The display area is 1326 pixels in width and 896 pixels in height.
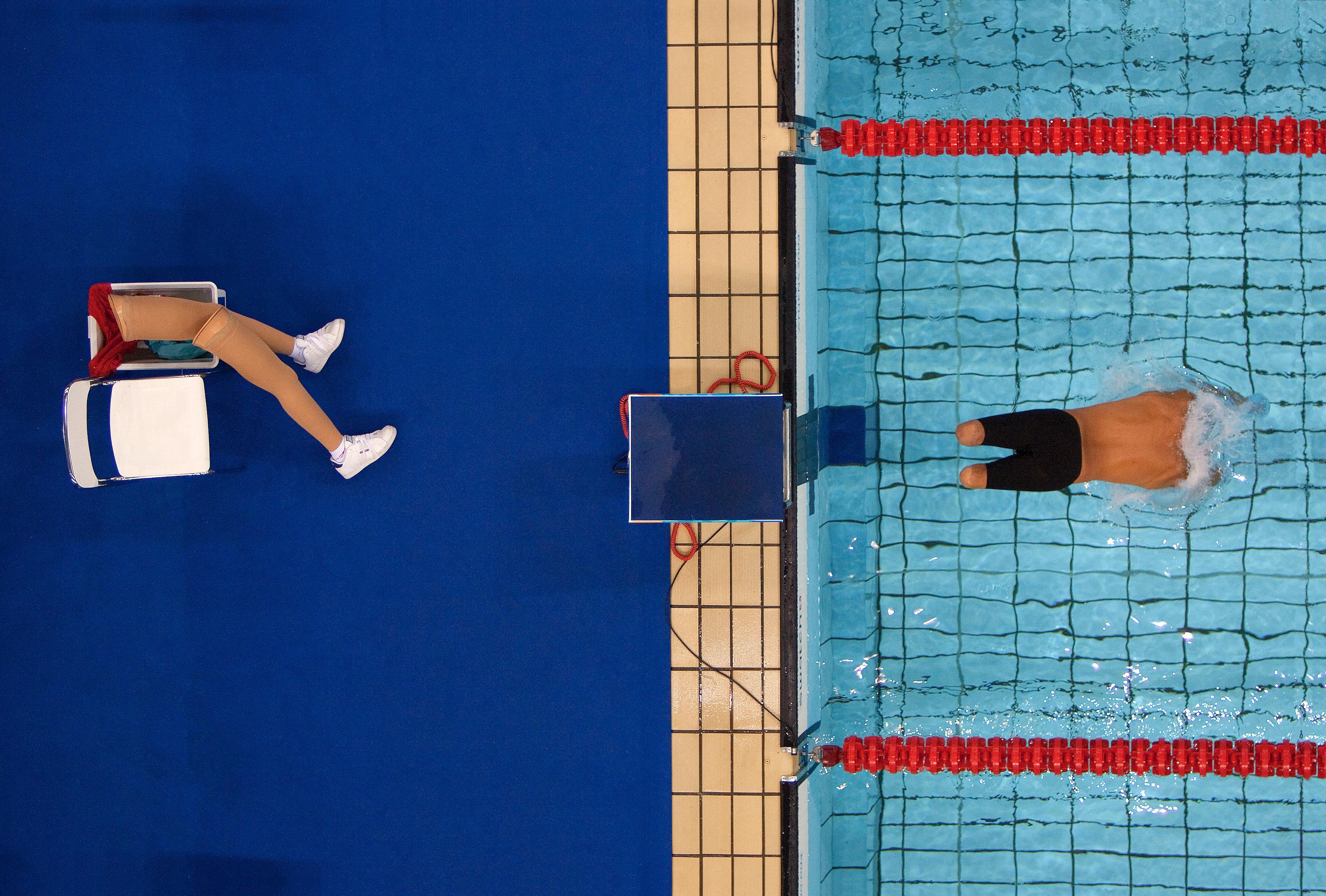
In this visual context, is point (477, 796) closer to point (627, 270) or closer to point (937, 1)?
point (627, 270)

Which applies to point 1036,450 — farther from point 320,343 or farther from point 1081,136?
point 320,343

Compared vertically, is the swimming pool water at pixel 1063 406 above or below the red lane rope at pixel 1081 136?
below

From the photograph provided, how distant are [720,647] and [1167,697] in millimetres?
1729

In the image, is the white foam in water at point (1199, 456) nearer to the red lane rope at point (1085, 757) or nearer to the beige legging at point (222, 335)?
the red lane rope at point (1085, 757)

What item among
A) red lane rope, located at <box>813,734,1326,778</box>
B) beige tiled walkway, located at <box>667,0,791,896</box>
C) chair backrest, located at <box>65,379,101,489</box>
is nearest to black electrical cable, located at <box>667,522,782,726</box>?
beige tiled walkway, located at <box>667,0,791,896</box>

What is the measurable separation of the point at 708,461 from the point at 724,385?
17.9 inches

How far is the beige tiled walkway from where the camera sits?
107 inches

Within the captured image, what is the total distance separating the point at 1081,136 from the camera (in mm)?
2820

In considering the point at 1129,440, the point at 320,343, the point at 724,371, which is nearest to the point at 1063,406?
the point at 1129,440

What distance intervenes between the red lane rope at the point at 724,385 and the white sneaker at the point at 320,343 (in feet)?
3.42

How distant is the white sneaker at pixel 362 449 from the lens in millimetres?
2650

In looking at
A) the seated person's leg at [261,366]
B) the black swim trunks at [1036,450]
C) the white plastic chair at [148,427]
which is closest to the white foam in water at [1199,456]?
the black swim trunks at [1036,450]

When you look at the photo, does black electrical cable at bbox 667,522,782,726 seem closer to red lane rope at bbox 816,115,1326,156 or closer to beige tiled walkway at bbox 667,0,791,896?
beige tiled walkway at bbox 667,0,791,896

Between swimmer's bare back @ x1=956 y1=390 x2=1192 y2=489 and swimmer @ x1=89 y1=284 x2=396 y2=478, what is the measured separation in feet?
6.69
